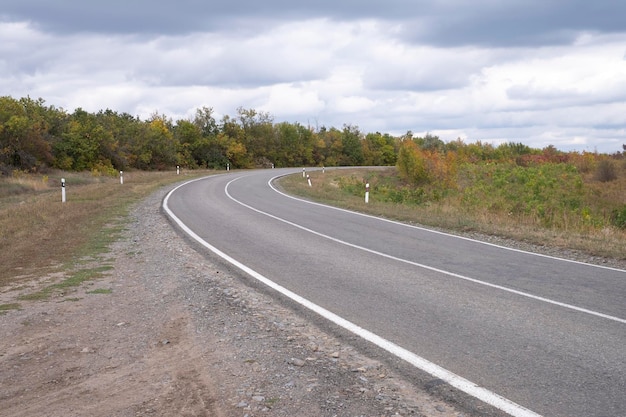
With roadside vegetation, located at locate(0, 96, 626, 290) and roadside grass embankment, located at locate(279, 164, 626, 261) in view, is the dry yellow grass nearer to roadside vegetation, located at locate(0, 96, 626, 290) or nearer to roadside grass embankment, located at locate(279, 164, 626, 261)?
roadside vegetation, located at locate(0, 96, 626, 290)

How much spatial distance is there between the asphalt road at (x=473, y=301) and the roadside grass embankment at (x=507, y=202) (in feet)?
5.89

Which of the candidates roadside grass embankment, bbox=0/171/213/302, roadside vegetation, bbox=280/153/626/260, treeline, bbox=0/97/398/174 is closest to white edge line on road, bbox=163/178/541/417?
roadside grass embankment, bbox=0/171/213/302

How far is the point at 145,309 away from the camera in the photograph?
8.10 m

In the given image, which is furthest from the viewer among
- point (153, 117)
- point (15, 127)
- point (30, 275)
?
Result: point (153, 117)

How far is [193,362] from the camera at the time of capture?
5840 millimetres

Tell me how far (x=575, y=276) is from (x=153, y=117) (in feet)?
249

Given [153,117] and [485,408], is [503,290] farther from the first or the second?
[153,117]

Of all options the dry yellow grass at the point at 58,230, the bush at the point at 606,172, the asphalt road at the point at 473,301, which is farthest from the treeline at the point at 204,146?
the asphalt road at the point at 473,301

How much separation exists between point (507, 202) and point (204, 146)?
160ft

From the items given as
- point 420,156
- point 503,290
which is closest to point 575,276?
point 503,290

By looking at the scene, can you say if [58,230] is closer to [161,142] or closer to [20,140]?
[20,140]

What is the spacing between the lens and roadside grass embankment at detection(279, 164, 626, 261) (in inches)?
597

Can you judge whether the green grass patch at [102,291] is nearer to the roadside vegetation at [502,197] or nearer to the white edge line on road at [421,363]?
the white edge line on road at [421,363]

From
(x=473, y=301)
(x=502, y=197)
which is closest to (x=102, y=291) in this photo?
(x=473, y=301)
